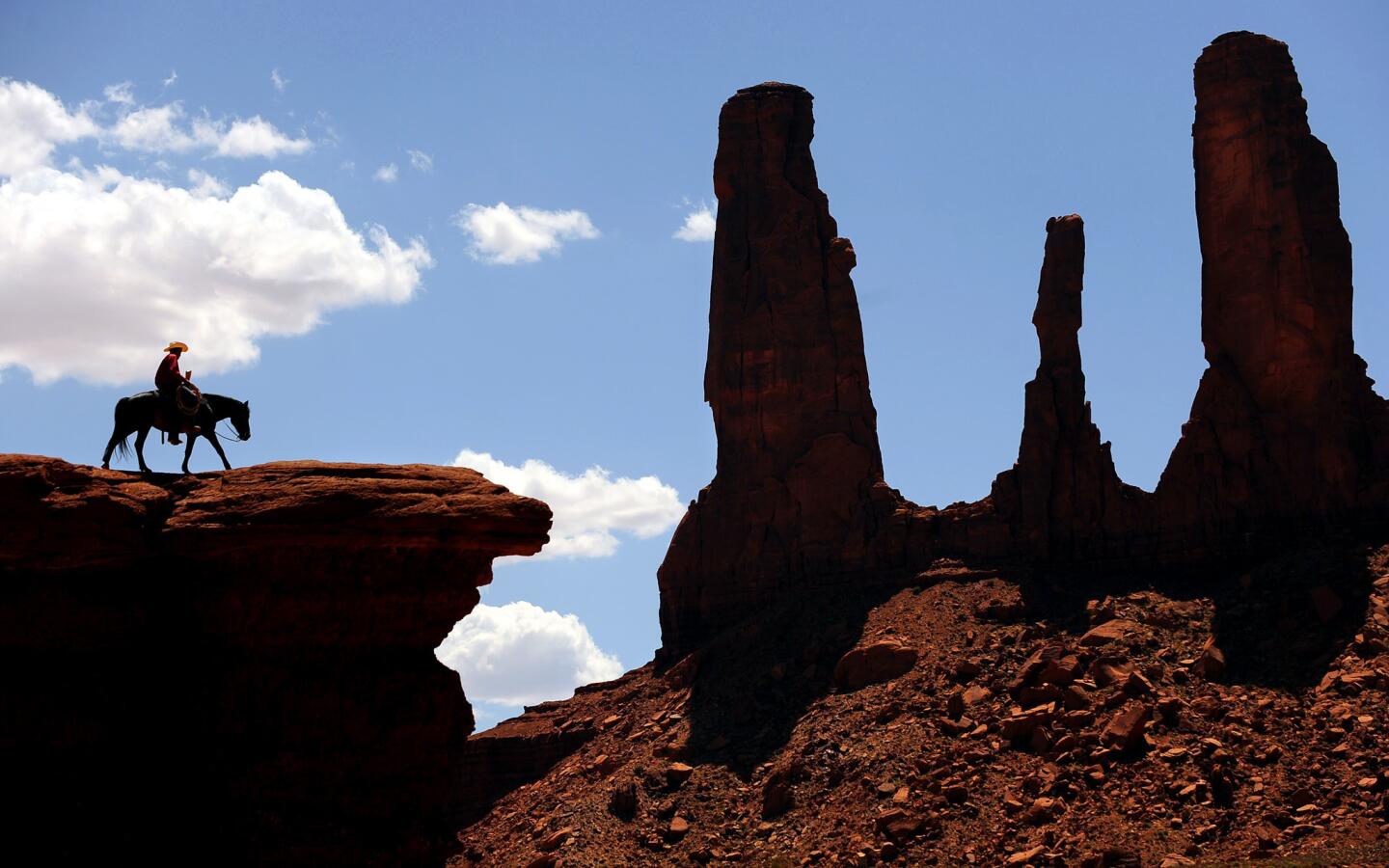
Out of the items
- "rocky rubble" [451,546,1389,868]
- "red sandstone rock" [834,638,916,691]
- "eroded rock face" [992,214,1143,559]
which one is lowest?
"rocky rubble" [451,546,1389,868]

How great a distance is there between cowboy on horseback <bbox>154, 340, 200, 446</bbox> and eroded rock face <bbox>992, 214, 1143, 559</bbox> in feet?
171

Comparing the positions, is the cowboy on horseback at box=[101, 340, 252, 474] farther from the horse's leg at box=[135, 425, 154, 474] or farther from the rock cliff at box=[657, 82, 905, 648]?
the rock cliff at box=[657, 82, 905, 648]

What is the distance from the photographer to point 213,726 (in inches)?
1045

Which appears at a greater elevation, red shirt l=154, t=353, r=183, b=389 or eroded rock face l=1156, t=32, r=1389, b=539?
eroded rock face l=1156, t=32, r=1389, b=539

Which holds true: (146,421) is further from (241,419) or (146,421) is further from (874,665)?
(874,665)

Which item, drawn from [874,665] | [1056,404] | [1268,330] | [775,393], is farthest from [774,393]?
[1268,330]

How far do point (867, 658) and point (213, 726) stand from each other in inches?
1924

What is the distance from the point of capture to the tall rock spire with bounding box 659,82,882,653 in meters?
83.9

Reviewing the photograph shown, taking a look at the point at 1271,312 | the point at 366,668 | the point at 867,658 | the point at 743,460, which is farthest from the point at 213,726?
the point at 743,460

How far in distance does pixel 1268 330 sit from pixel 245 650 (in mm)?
54040

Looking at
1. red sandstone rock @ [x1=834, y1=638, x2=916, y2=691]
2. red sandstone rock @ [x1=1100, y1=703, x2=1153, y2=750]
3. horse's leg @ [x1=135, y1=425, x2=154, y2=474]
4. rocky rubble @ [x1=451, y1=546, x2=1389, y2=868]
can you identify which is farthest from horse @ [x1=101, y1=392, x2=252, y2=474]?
red sandstone rock @ [x1=834, y1=638, x2=916, y2=691]

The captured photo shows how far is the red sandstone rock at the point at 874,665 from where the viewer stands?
239 feet

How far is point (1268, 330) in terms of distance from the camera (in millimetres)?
74062

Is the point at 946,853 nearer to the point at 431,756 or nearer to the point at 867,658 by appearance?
the point at 867,658
